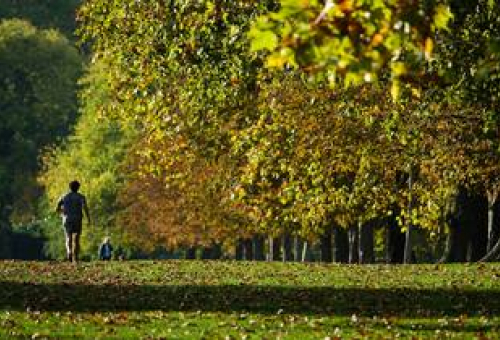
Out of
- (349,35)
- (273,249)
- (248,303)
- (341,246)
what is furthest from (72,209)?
(273,249)

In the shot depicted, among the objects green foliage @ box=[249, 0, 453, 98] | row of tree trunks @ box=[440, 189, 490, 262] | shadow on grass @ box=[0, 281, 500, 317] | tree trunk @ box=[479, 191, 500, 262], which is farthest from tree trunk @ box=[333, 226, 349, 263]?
green foliage @ box=[249, 0, 453, 98]

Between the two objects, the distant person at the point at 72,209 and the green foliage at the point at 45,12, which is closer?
the distant person at the point at 72,209

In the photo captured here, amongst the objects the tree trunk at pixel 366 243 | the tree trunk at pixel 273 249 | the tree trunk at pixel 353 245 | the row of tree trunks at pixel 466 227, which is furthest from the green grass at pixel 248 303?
the tree trunk at pixel 273 249

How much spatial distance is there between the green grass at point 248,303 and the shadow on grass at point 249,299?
19mm

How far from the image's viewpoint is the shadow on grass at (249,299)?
2006cm

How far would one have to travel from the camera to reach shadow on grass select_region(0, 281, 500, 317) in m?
20.1

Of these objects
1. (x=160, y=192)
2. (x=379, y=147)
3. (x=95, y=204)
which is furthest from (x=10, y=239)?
(x=379, y=147)

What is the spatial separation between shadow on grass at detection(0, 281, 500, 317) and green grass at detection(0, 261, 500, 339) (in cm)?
2

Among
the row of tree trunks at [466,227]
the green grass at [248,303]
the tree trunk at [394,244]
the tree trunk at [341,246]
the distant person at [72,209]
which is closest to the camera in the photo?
the green grass at [248,303]

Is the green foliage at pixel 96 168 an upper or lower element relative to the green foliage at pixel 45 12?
lower

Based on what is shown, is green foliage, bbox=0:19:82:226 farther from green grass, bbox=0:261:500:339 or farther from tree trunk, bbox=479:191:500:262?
green grass, bbox=0:261:500:339

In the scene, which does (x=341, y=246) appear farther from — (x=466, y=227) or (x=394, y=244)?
(x=466, y=227)

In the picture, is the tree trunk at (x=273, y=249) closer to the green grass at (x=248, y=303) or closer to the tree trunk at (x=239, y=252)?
the tree trunk at (x=239, y=252)

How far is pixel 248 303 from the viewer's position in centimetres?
2112
